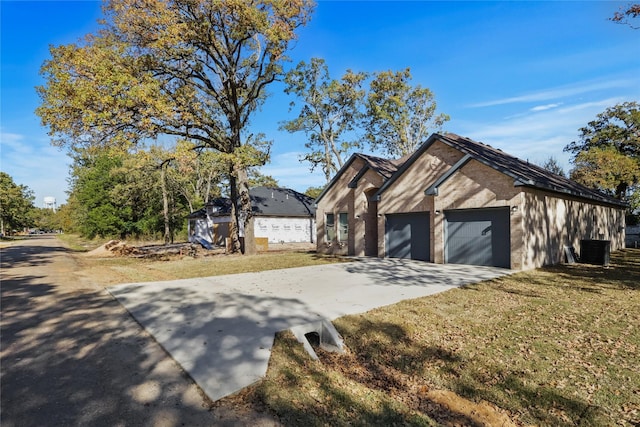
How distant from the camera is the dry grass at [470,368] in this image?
11.3 feet

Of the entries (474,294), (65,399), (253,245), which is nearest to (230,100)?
(253,245)

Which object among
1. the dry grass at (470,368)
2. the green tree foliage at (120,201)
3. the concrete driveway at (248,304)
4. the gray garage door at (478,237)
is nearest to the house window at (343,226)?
the gray garage door at (478,237)

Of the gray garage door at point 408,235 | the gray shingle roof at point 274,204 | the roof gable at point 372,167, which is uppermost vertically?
the roof gable at point 372,167

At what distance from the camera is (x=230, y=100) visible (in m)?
18.8

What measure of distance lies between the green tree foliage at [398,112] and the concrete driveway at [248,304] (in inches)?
957

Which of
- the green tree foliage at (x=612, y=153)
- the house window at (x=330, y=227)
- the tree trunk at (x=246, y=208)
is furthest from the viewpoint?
the green tree foliage at (x=612, y=153)

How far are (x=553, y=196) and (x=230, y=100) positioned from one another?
16.7m

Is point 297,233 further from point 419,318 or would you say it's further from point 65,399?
point 65,399

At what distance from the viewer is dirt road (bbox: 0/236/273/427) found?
3.11m

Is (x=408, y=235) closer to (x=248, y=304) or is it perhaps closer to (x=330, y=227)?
(x=330, y=227)

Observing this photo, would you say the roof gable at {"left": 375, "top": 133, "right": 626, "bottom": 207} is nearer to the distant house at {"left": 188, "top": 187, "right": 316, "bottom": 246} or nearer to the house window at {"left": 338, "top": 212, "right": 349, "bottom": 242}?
the house window at {"left": 338, "top": 212, "right": 349, "bottom": 242}

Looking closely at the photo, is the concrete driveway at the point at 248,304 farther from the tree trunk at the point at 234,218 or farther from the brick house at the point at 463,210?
the tree trunk at the point at 234,218

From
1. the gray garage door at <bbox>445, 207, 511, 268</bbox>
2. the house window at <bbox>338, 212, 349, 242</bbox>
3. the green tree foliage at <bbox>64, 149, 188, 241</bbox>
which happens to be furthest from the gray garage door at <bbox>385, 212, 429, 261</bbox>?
the green tree foliage at <bbox>64, 149, 188, 241</bbox>

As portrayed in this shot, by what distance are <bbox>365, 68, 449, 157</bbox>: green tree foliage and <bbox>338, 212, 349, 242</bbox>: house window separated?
17.0m
